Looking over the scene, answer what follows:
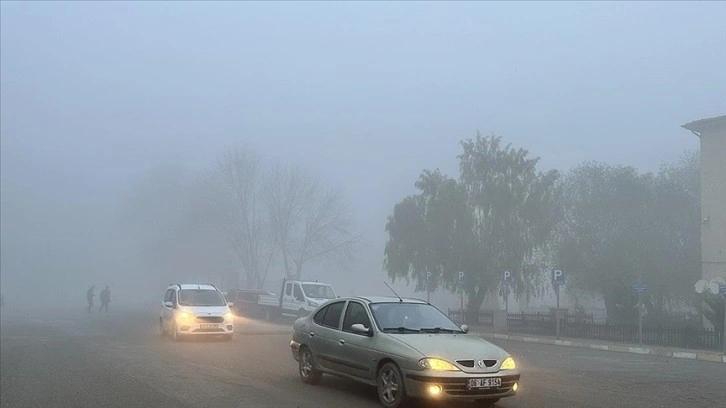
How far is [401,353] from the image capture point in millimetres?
9055

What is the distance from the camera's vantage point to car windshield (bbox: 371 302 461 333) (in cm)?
996

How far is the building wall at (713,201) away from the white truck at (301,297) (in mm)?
16977

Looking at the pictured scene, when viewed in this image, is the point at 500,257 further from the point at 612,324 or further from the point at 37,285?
the point at 37,285

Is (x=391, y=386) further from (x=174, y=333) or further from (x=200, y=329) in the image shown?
(x=174, y=333)

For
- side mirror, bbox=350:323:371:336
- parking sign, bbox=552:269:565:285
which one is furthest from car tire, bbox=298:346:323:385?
parking sign, bbox=552:269:565:285

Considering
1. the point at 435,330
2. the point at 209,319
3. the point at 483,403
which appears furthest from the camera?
the point at 209,319

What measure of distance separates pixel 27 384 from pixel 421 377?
7164 millimetres

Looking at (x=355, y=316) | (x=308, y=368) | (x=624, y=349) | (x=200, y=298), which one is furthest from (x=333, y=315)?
(x=624, y=349)

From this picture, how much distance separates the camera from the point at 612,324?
25734 millimetres

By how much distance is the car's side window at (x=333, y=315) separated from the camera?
11094 millimetres

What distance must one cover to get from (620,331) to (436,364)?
18860mm

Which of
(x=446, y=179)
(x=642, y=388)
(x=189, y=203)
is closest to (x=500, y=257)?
(x=446, y=179)

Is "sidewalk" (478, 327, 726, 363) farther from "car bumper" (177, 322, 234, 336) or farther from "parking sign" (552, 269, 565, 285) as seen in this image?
"car bumper" (177, 322, 234, 336)

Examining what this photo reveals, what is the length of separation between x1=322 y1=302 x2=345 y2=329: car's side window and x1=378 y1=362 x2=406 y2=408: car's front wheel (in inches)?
68.3
